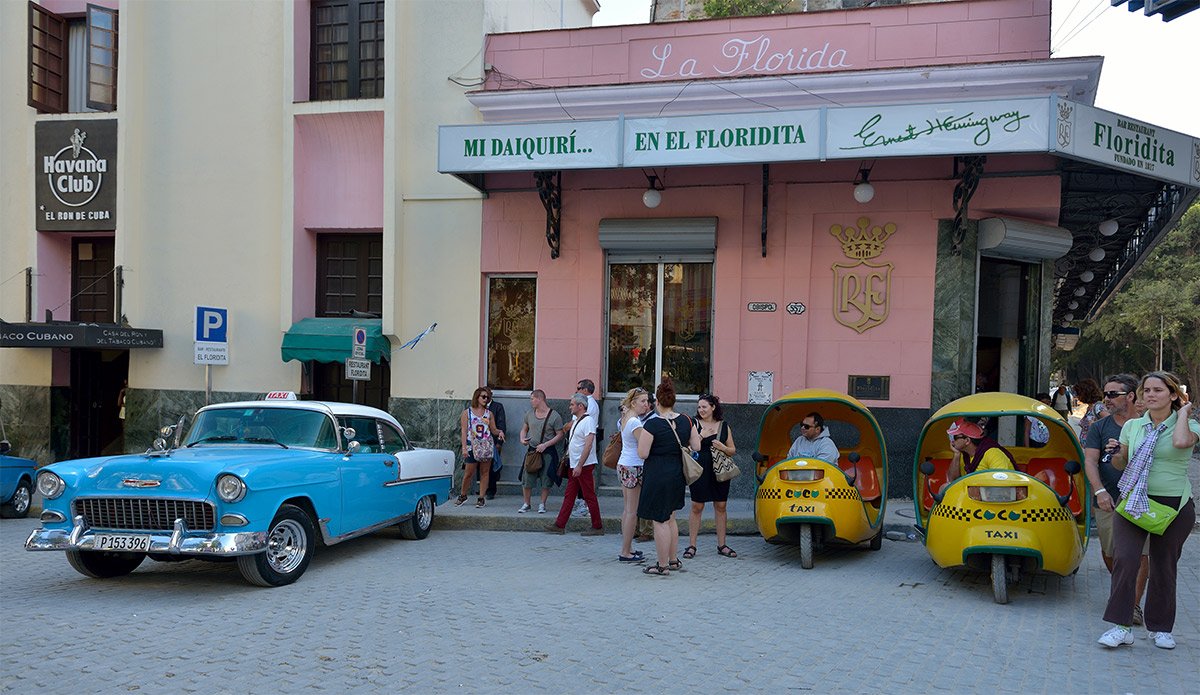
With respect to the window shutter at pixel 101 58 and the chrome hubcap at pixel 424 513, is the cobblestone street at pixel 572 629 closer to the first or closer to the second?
the chrome hubcap at pixel 424 513

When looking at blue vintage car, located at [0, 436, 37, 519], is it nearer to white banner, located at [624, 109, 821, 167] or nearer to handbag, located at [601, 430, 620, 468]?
handbag, located at [601, 430, 620, 468]

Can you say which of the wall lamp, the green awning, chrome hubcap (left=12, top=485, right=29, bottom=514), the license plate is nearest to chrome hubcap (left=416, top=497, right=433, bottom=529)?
the license plate

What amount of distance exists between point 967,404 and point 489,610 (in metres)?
4.75

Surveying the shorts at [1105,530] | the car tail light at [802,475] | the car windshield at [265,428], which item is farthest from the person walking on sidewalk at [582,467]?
the shorts at [1105,530]

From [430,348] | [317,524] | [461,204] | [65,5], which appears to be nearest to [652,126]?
[461,204]

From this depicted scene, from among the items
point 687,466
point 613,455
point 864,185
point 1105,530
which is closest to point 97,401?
point 613,455

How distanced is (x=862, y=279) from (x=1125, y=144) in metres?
3.51

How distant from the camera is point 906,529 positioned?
407 inches

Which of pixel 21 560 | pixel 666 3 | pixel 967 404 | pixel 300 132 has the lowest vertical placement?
pixel 21 560

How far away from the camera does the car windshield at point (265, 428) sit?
860 centimetres

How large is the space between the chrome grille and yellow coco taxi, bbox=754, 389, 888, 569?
502 cm

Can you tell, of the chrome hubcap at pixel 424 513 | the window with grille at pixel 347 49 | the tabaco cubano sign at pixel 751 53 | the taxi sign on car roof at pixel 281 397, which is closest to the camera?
the taxi sign on car roof at pixel 281 397

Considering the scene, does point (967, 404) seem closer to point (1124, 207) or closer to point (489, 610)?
point (489, 610)
